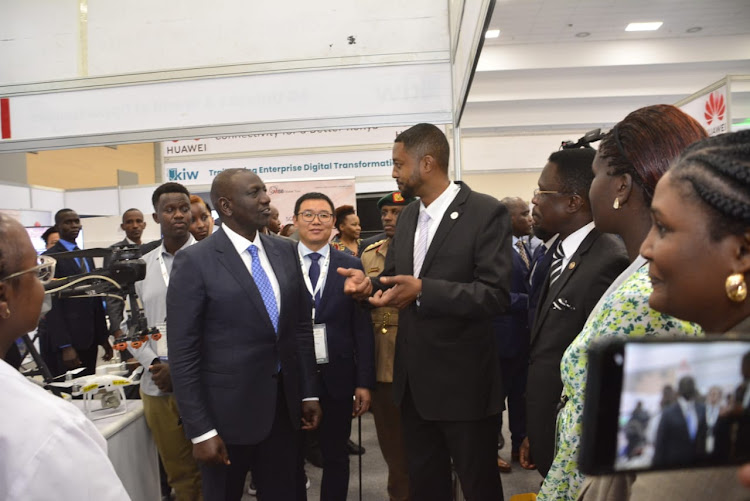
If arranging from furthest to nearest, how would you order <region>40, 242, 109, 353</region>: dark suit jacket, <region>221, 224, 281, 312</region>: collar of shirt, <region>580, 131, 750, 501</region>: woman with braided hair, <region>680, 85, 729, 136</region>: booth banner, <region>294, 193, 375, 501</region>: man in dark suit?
1. <region>40, 242, 109, 353</region>: dark suit jacket
2. <region>680, 85, 729, 136</region>: booth banner
3. <region>294, 193, 375, 501</region>: man in dark suit
4. <region>221, 224, 281, 312</region>: collar of shirt
5. <region>580, 131, 750, 501</region>: woman with braided hair

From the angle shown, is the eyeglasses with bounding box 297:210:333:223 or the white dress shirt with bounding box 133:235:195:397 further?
the eyeglasses with bounding box 297:210:333:223

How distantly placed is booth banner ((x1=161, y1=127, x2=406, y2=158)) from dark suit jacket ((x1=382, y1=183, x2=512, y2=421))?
174 inches

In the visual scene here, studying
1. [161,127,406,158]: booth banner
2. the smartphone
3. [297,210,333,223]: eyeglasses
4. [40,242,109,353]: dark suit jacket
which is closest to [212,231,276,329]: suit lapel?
[297,210,333,223]: eyeglasses

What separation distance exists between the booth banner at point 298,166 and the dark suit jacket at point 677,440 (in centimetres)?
570

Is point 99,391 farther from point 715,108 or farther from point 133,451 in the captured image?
point 715,108

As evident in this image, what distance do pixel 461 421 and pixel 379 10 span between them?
2.64m

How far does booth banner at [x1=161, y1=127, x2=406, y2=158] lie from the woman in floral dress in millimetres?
5005

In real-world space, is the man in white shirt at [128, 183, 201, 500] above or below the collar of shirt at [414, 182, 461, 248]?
below

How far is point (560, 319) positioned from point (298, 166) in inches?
200

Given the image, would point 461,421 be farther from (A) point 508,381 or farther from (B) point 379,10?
(B) point 379,10

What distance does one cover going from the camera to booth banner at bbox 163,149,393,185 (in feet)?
20.1

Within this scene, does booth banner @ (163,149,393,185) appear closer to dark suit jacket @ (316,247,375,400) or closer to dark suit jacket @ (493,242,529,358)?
dark suit jacket @ (493,242,529,358)

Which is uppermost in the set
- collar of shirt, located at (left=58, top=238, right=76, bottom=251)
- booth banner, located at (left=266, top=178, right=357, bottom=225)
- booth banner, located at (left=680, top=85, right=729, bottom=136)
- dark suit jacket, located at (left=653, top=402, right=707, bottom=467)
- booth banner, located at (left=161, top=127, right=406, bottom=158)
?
booth banner, located at (left=161, top=127, right=406, bottom=158)

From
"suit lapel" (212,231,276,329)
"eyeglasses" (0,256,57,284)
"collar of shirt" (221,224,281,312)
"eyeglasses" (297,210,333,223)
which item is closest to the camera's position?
"eyeglasses" (0,256,57,284)
